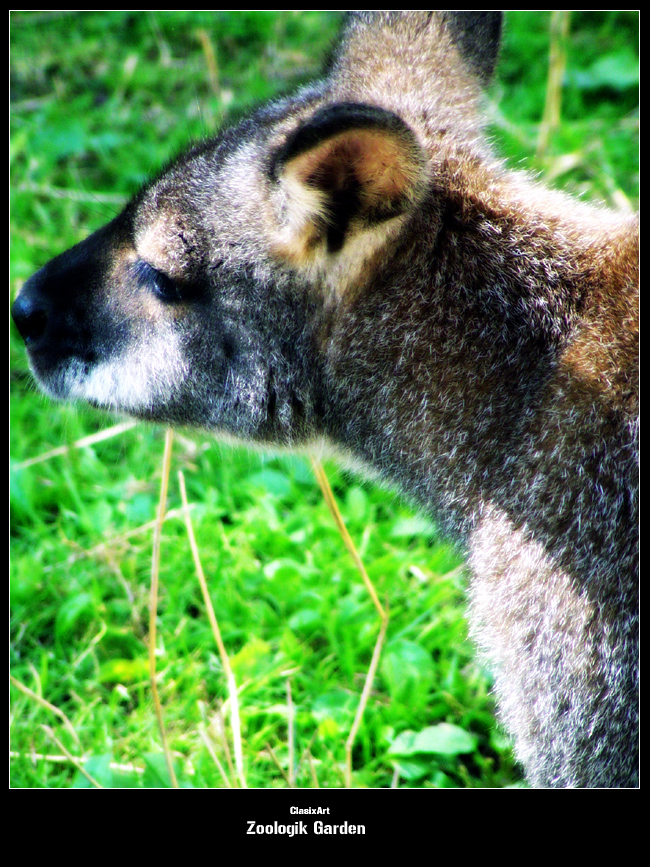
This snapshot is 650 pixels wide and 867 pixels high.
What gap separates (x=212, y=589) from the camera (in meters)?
3.79

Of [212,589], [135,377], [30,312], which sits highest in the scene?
[30,312]

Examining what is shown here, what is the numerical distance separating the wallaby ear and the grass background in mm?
873

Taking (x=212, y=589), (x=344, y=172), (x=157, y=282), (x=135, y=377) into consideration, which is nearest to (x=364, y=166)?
(x=344, y=172)

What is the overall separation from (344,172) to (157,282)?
755mm

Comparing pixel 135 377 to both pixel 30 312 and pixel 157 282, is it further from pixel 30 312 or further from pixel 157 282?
pixel 30 312

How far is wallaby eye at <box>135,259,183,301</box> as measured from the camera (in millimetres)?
2812

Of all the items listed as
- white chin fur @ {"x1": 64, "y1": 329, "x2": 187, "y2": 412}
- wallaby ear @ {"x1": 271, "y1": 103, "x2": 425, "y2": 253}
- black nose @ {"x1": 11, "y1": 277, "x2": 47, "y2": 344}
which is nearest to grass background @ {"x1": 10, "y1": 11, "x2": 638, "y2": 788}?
white chin fur @ {"x1": 64, "y1": 329, "x2": 187, "y2": 412}

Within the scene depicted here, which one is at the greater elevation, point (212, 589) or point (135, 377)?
point (135, 377)

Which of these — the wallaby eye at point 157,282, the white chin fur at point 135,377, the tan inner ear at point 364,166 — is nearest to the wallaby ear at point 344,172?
the tan inner ear at point 364,166

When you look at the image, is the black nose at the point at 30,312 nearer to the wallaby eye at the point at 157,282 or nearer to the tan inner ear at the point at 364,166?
the wallaby eye at the point at 157,282

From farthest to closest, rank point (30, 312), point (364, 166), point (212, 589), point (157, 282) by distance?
point (212, 589)
point (30, 312)
point (157, 282)
point (364, 166)

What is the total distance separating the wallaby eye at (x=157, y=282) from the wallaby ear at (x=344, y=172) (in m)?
0.44

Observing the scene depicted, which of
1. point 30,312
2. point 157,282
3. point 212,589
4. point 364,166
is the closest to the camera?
point 364,166

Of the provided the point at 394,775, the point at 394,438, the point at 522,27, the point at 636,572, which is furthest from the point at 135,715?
the point at 522,27
